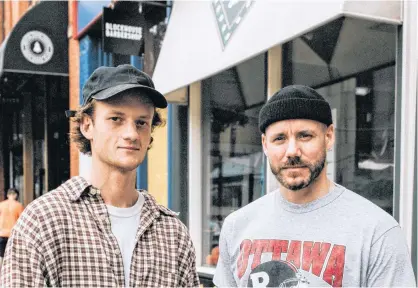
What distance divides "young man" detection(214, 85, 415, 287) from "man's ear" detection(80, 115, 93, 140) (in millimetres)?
750

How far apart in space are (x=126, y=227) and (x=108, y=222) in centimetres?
9

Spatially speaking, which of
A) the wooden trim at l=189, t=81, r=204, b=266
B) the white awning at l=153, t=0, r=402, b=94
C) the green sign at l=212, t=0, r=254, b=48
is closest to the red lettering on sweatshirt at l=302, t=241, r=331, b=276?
the white awning at l=153, t=0, r=402, b=94

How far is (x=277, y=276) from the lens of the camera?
192cm

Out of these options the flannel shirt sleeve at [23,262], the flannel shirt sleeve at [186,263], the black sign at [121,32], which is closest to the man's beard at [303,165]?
the flannel shirt sleeve at [186,263]

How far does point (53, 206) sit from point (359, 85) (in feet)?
11.7

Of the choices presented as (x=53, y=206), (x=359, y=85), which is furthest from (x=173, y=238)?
(x=359, y=85)

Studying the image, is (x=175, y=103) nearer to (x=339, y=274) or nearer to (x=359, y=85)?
(x=359, y=85)

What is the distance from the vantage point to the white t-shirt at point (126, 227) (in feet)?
5.90

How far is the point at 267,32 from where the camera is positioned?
3684 millimetres

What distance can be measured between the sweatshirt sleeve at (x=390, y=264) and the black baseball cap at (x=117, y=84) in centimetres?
104

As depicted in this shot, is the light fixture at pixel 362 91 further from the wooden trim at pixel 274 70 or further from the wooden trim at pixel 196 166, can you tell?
the wooden trim at pixel 196 166

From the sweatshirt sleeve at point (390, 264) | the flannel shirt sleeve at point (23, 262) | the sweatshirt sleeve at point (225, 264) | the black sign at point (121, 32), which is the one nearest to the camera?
the flannel shirt sleeve at point (23, 262)

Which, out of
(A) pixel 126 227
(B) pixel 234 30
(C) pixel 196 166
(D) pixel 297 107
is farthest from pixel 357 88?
(A) pixel 126 227

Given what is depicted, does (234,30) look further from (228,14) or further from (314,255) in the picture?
(314,255)
